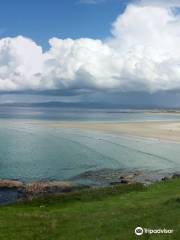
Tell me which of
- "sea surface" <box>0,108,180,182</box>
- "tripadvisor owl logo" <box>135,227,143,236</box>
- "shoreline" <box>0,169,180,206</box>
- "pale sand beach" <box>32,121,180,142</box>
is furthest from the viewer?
"pale sand beach" <box>32,121,180,142</box>

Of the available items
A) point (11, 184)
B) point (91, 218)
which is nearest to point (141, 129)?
point (11, 184)

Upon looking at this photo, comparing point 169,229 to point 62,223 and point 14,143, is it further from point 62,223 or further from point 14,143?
point 14,143

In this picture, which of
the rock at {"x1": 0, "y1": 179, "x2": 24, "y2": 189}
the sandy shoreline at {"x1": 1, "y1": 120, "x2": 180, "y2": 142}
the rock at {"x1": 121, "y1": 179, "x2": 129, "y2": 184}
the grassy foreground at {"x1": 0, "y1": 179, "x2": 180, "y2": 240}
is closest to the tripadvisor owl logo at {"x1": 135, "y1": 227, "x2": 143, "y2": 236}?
the grassy foreground at {"x1": 0, "y1": 179, "x2": 180, "y2": 240}

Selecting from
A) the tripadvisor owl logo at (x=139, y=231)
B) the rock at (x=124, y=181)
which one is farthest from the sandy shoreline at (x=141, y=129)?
the tripadvisor owl logo at (x=139, y=231)

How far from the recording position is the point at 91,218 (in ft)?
82.7

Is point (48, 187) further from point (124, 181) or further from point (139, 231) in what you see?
point (139, 231)

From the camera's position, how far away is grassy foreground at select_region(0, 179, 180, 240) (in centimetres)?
2100

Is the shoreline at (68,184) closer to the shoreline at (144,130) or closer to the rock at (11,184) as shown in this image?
the rock at (11,184)

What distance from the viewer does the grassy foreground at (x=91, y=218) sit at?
827 inches

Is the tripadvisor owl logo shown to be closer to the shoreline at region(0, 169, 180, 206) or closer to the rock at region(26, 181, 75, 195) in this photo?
the shoreline at region(0, 169, 180, 206)

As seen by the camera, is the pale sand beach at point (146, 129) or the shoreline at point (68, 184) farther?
the pale sand beach at point (146, 129)

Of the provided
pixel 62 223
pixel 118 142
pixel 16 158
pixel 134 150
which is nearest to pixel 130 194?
pixel 62 223

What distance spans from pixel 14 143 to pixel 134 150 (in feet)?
97.9

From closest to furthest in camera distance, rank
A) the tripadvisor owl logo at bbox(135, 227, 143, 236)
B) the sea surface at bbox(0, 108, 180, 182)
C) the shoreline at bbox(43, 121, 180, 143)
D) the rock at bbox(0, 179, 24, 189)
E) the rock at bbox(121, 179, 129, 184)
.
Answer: the tripadvisor owl logo at bbox(135, 227, 143, 236)
the rock at bbox(0, 179, 24, 189)
the rock at bbox(121, 179, 129, 184)
the sea surface at bbox(0, 108, 180, 182)
the shoreline at bbox(43, 121, 180, 143)
